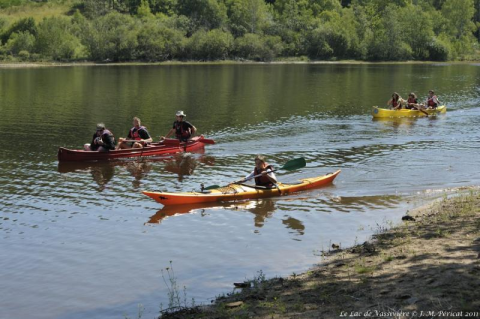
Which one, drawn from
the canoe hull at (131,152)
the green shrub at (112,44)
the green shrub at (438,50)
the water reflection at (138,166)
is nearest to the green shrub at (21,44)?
the green shrub at (112,44)

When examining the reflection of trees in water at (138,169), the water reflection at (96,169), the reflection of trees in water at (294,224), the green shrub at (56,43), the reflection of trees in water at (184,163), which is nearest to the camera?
the reflection of trees in water at (294,224)

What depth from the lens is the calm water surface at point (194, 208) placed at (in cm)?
1200

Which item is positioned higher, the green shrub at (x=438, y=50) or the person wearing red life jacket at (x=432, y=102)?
the green shrub at (x=438, y=50)

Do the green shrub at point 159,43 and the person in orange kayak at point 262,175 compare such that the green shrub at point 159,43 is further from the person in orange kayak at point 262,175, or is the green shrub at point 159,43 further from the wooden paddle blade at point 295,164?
the person in orange kayak at point 262,175

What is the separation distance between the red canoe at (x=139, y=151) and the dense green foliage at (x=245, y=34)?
9213 centimetres

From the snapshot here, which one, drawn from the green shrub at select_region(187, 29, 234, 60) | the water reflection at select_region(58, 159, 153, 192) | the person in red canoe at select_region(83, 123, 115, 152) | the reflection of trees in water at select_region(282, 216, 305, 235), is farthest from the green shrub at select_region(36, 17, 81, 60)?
the reflection of trees in water at select_region(282, 216, 305, 235)

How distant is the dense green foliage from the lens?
11662 centimetres

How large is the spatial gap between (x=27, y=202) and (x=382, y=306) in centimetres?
1315

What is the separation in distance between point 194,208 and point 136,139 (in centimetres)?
946

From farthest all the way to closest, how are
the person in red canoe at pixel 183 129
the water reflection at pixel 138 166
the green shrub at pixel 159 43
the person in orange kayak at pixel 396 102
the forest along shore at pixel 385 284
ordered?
1. the green shrub at pixel 159 43
2. the person in orange kayak at pixel 396 102
3. the person in red canoe at pixel 183 129
4. the water reflection at pixel 138 166
5. the forest along shore at pixel 385 284

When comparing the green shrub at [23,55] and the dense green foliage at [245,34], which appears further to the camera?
the dense green foliage at [245,34]

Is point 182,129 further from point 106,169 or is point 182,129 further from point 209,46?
point 209,46

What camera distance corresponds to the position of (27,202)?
18438 mm

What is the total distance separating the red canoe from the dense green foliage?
302 feet
